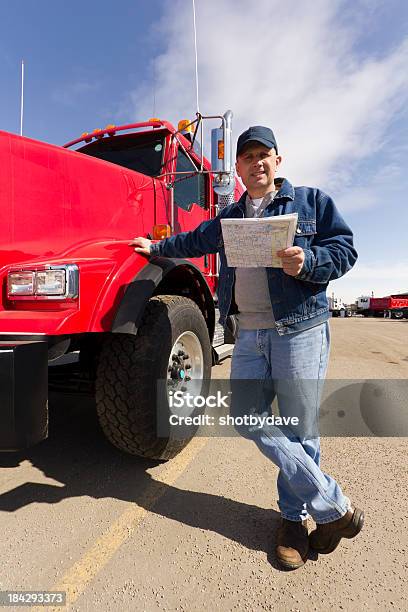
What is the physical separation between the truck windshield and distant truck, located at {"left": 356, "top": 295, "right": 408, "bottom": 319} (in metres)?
33.2

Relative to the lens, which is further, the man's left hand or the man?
the man

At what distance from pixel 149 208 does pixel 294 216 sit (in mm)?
2084

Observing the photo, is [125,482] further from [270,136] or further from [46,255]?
[270,136]

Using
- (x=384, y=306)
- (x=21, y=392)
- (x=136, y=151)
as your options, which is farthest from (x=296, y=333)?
(x=384, y=306)

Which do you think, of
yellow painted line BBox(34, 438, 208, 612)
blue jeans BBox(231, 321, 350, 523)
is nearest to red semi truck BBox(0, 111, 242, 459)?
yellow painted line BBox(34, 438, 208, 612)

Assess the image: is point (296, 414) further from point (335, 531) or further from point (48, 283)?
point (48, 283)

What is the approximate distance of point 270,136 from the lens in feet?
5.67

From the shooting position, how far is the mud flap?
5.00 feet

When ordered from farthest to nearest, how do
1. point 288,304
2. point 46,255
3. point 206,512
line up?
point 46,255 < point 206,512 < point 288,304

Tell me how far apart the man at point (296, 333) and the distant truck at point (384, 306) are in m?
34.4

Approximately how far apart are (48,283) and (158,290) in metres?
1.14

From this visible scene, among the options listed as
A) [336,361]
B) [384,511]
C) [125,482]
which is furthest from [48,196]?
[336,361]

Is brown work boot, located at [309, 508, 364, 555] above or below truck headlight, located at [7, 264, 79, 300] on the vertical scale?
below

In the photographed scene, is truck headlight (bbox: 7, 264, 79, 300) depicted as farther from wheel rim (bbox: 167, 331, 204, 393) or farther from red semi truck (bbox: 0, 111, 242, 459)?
wheel rim (bbox: 167, 331, 204, 393)
